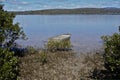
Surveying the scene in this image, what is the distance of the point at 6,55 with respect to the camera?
14.4 meters

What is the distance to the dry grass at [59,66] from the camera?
58.6ft

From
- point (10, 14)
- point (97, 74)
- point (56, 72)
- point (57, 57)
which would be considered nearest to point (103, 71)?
point (97, 74)

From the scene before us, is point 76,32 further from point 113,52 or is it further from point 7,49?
point 7,49

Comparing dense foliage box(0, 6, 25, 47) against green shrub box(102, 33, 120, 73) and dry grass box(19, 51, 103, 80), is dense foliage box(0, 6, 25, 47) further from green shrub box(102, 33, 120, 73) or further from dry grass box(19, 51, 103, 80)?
green shrub box(102, 33, 120, 73)

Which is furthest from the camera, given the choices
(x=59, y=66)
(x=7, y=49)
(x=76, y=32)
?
(x=76, y=32)

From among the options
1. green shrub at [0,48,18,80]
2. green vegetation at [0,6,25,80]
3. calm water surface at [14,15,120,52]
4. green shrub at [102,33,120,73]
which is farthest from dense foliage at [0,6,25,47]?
calm water surface at [14,15,120,52]

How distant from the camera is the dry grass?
58.6ft

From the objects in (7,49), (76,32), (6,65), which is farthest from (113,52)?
(76,32)

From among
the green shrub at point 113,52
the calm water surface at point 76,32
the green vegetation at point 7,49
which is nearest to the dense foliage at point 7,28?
the green vegetation at point 7,49

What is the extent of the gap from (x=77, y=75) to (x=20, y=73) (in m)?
3.03

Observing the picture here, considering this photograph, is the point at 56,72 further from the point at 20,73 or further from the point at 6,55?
the point at 6,55

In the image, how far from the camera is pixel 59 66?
1984cm

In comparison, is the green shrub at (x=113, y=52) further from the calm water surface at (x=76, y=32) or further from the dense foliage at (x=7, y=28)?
A: the calm water surface at (x=76, y=32)

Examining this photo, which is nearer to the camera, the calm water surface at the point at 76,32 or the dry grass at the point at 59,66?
the dry grass at the point at 59,66
